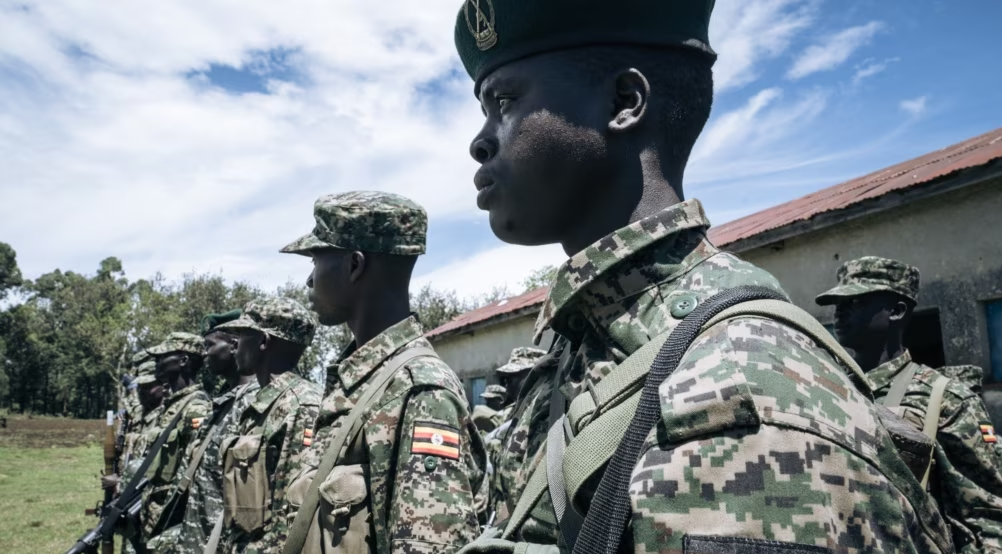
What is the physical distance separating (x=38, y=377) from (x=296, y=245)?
207 feet

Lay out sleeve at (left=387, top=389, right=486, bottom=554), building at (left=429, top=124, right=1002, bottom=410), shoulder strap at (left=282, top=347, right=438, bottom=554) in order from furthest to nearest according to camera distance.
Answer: building at (left=429, top=124, right=1002, bottom=410) → shoulder strap at (left=282, top=347, right=438, bottom=554) → sleeve at (left=387, top=389, right=486, bottom=554)

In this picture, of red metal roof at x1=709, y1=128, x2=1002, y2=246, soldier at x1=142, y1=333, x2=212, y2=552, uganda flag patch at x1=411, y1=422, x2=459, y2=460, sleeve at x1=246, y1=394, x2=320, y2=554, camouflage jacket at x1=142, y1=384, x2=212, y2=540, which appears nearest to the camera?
uganda flag patch at x1=411, y1=422, x2=459, y2=460

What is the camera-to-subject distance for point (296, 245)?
3.89m

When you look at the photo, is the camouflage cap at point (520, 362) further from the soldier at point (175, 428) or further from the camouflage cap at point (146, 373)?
the camouflage cap at point (146, 373)

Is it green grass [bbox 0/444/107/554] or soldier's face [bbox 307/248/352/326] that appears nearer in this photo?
soldier's face [bbox 307/248/352/326]

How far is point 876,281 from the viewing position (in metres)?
4.88

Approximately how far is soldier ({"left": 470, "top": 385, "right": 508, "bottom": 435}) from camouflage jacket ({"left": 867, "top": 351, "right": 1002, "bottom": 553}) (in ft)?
16.3

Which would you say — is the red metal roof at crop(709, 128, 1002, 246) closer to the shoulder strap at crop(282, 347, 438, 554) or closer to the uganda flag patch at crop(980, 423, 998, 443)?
the uganda flag patch at crop(980, 423, 998, 443)

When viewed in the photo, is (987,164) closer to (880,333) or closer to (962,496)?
(880,333)

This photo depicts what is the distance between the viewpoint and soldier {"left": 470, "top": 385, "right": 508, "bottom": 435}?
9589 mm

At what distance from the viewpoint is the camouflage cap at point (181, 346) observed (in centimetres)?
925

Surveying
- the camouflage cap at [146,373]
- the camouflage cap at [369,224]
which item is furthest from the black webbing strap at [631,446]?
the camouflage cap at [146,373]

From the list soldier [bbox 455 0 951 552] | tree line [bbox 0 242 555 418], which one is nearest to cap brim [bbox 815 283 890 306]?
soldier [bbox 455 0 951 552]

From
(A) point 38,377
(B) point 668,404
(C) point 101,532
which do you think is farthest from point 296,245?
(A) point 38,377
